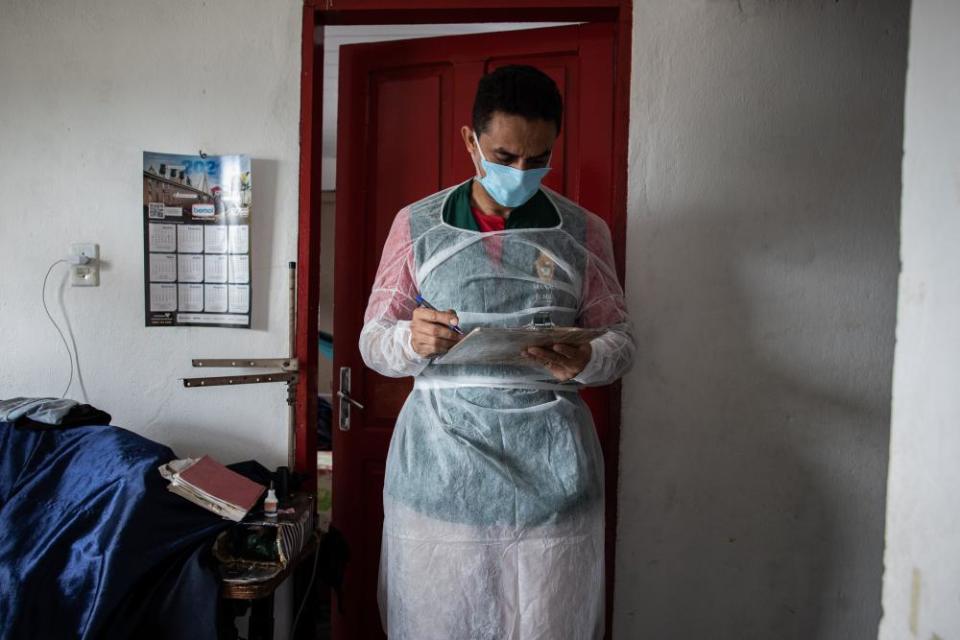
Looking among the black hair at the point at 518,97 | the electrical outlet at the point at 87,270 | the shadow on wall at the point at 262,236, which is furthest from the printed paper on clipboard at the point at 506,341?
the electrical outlet at the point at 87,270

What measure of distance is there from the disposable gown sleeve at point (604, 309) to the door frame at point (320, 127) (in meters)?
0.27

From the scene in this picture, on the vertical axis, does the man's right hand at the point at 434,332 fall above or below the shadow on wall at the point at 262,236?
below

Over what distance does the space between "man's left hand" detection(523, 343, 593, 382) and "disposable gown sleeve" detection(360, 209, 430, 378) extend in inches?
9.2

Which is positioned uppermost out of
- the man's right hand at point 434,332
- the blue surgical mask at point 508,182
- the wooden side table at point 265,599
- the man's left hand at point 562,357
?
the blue surgical mask at point 508,182

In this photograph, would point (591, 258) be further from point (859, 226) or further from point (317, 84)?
point (317, 84)

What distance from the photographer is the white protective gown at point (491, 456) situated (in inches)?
46.4

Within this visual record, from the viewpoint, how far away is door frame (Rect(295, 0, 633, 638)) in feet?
5.32

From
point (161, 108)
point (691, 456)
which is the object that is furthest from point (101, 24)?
point (691, 456)

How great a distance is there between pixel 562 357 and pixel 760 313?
775 mm

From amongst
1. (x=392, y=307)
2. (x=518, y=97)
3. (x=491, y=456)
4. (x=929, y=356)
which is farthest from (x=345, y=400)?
(x=929, y=356)

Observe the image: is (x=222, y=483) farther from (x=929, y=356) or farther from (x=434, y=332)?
(x=929, y=356)

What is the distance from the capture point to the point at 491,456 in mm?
1203

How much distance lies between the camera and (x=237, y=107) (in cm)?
171

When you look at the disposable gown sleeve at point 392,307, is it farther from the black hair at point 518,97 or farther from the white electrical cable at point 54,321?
the white electrical cable at point 54,321
